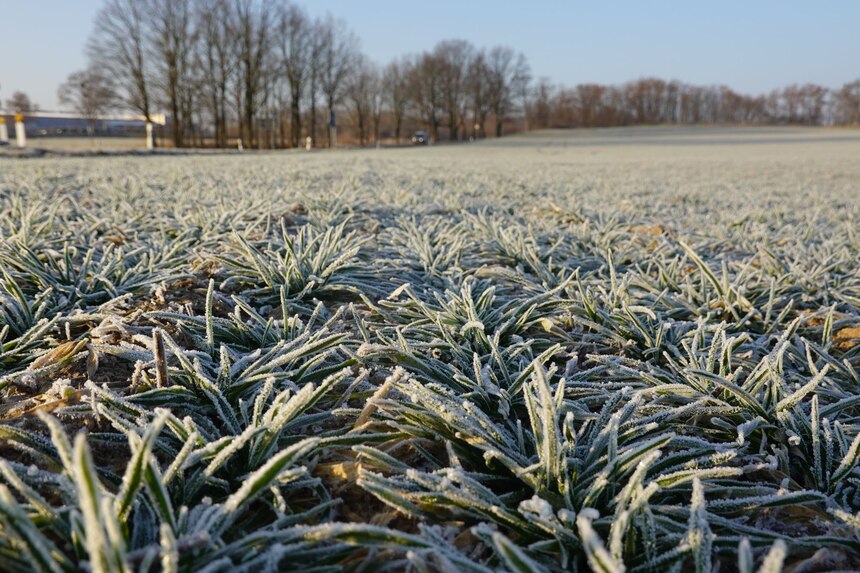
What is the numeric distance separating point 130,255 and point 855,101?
88.0m

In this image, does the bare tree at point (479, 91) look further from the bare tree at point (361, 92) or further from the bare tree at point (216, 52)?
the bare tree at point (216, 52)

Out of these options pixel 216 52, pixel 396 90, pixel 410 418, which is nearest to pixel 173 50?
pixel 216 52

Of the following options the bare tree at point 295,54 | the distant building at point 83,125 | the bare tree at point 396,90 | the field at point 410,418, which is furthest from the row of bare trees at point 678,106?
the field at point 410,418

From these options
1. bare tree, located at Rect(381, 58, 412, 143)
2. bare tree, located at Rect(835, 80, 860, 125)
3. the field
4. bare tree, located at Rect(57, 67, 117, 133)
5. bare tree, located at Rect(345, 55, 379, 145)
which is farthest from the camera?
bare tree, located at Rect(835, 80, 860, 125)

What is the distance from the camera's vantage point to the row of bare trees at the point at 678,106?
232 ft

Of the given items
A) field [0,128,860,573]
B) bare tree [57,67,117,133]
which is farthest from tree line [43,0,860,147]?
field [0,128,860,573]

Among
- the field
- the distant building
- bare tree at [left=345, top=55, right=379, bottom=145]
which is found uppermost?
bare tree at [left=345, top=55, right=379, bottom=145]

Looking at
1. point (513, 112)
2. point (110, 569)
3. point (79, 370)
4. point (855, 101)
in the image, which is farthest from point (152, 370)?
point (855, 101)

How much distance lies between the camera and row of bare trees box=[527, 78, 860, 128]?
7062 cm

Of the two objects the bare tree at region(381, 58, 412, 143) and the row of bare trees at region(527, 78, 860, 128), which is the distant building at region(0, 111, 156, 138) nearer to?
the bare tree at region(381, 58, 412, 143)

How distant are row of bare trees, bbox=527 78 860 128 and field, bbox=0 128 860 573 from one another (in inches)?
2825

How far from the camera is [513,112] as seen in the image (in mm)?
63719

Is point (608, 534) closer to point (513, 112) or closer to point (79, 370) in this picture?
point (79, 370)

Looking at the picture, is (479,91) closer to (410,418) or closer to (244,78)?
(244,78)
